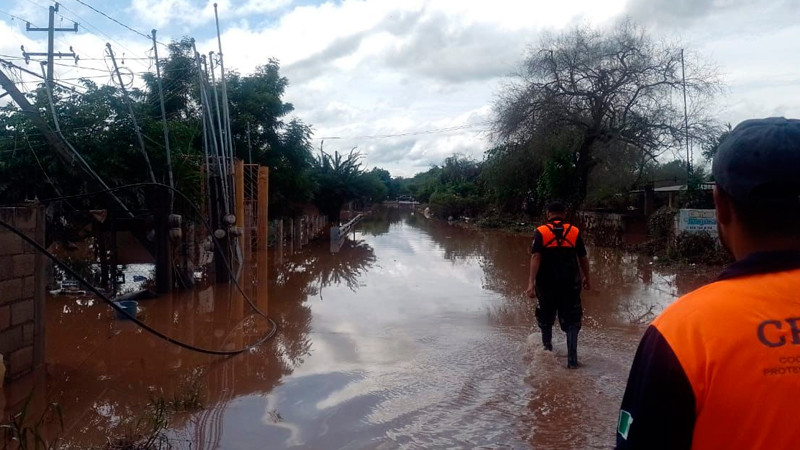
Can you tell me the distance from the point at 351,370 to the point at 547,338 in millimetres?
2160

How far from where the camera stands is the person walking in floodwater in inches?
266

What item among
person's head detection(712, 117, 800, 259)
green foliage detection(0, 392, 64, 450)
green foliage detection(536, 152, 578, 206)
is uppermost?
green foliage detection(536, 152, 578, 206)

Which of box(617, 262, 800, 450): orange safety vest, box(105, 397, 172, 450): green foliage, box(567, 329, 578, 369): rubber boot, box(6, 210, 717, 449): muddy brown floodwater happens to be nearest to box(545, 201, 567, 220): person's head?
box(567, 329, 578, 369): rubber boot

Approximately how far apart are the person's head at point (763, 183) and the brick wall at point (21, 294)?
6.10m

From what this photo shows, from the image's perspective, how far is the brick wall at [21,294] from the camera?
5.93m

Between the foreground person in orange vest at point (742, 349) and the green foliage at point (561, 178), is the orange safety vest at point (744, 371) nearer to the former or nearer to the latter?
the foreground person in orange vest at point (742, 349)

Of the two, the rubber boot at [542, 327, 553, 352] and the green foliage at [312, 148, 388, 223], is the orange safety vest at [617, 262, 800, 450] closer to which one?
the rubber boot at [542, 327, 553, 352]

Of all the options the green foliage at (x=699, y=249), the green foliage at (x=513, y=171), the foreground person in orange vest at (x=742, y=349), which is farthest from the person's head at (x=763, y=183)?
the green foliage at (x=513, y=171)

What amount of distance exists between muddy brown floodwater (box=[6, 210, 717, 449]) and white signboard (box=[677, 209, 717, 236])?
91.7 inches

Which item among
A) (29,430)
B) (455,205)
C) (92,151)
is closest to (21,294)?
(29,430)

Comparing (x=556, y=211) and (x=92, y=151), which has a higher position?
(x=92, y=151)

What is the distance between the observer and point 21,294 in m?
6.19

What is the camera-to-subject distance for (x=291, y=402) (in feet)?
19.4

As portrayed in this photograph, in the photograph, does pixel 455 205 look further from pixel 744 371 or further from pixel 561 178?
pixel 744 371
